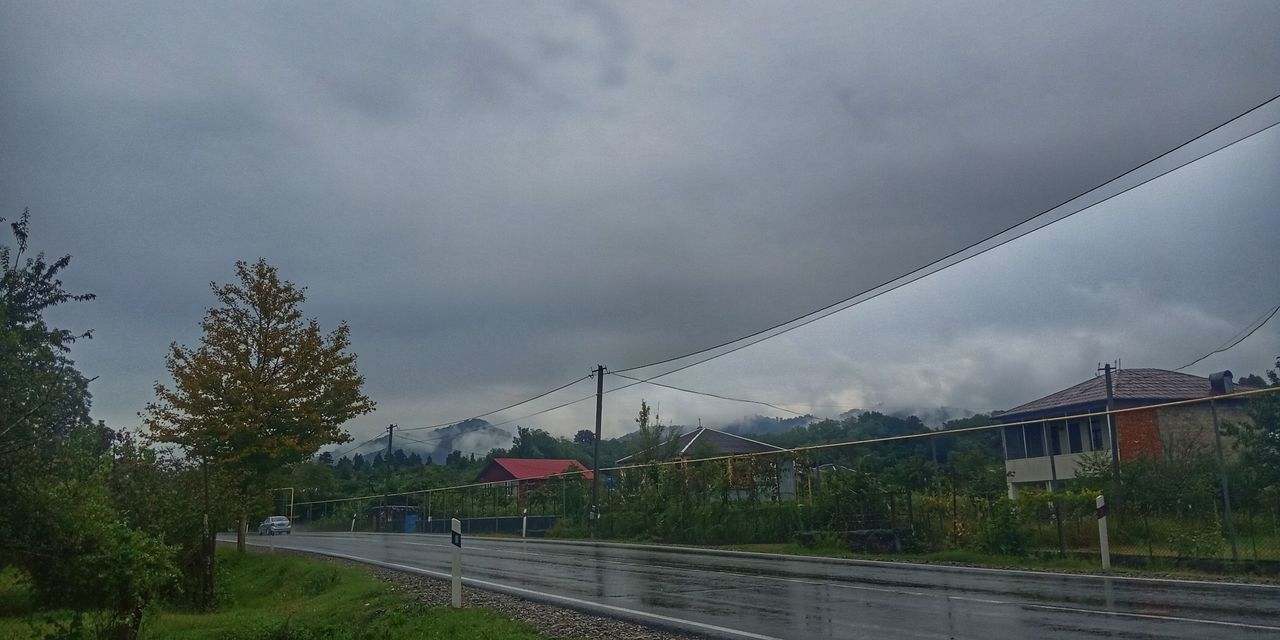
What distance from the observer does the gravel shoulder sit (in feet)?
33.5

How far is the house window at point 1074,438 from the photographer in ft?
66.0

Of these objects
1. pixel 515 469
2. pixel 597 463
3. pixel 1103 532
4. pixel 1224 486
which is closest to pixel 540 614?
pixel 1103 532

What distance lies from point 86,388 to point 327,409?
12338 mm

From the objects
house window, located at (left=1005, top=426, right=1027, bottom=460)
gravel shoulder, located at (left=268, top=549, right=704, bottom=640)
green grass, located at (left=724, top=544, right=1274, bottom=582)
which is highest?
house window, located at (left=1005, top=426, right=1027, bottom=460)

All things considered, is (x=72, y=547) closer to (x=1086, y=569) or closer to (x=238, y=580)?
(x=238, y=580)

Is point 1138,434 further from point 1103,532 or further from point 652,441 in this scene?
point 652,441

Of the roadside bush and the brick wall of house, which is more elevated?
the brick wall of house

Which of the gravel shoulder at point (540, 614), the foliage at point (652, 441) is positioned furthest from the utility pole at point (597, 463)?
the gravel shoulder at point (540, 614)

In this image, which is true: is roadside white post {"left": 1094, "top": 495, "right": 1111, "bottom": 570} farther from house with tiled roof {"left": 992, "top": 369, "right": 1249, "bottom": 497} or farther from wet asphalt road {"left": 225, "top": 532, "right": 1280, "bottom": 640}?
wet asphalt road {"left": 225, "top": 532, "right": 1280, "bottom": 640}

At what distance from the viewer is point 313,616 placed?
540 inches

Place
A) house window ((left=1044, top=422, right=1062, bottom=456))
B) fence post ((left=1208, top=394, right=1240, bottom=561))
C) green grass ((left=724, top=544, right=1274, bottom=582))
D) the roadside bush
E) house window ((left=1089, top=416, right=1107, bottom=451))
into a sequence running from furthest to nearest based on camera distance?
house window ((left=1044, top=422, right=1062, bottom=456)) < the roadside bush < house window ((left=1089, top=416, right=1107, bottom=451)) < fence post ((left=1208, top=394, right=1240, bottom=561)) < green grass ((left=724, top=544, right=1274, bottom=582))

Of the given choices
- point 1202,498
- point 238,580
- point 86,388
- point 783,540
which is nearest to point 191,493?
point 238,580

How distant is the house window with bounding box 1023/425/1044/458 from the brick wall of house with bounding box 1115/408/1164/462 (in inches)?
74.6

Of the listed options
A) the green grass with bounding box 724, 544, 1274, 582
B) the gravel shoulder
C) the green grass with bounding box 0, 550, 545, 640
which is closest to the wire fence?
the green grass with bounding box 724, 544, 1274, 582
